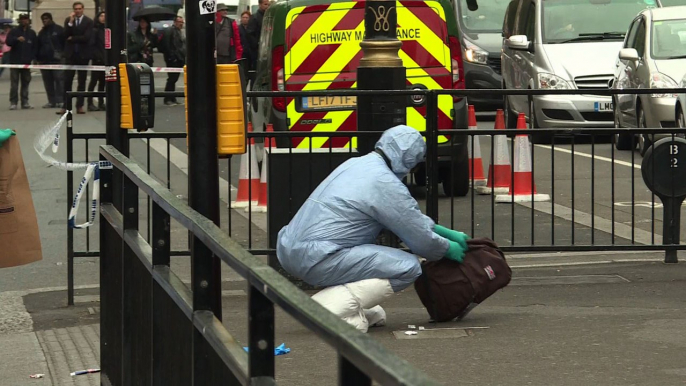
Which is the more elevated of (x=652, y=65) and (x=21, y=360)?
(x=652, y=65)

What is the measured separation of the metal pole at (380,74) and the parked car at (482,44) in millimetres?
12221

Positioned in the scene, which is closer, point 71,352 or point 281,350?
point 281,350

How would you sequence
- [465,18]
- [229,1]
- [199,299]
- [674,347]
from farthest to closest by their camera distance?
[229,1], [465,18], [674,347], [199,299]

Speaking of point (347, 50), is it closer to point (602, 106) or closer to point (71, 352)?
point (602, 106)

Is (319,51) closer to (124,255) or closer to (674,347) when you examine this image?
(674,347)

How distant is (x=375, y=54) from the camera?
8.48 m

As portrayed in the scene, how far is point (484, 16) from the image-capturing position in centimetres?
2234

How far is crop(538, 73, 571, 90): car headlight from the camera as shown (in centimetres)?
1694

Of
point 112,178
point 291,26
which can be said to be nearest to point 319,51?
point 291,26

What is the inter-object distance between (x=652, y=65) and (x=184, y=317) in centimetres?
1266

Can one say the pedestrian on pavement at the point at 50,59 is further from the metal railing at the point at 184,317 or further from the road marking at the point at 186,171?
the metal railing at the point at 184,317

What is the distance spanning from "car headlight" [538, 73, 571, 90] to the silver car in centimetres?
64

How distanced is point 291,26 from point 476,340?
20.4ft

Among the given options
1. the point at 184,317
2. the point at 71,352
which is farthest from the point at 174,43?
the point at 184,317
